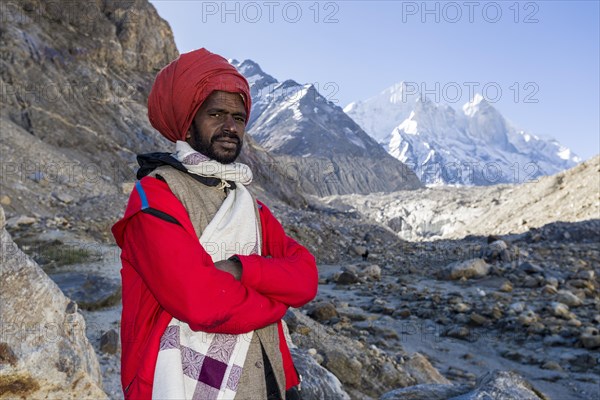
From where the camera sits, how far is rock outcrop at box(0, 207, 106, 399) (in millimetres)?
2363

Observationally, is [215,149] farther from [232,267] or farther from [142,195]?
[232,267]

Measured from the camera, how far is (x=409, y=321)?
8117mm

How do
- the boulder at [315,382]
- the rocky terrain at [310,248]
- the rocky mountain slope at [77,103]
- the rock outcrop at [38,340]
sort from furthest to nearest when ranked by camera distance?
the rocky mountain slope at [77,103], the boulder at [315,382], the rocky terrain at [310,248], the rock outcrop at [38,340]

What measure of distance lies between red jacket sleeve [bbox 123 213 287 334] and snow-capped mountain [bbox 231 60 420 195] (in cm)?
6315

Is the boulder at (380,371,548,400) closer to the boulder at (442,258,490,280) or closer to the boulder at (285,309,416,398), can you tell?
the boulder at (285,309,416,398)

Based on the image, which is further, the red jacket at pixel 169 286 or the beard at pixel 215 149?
the beard at pixel 215 149

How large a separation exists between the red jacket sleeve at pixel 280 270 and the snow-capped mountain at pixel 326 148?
62694mm

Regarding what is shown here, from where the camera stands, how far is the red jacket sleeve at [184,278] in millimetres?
1462

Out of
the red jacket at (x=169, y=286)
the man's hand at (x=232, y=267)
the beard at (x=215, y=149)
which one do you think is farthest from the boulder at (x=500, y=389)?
the beard at (x=215, y=149)

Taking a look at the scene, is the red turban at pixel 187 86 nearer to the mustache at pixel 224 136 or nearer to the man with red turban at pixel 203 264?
the man with red turban at pixel 203 264

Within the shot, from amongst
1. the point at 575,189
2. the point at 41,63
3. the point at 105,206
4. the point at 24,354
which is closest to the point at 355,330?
the point at 24,354

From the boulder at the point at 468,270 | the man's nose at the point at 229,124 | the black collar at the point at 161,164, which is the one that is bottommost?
the boulder at the point at 468,270

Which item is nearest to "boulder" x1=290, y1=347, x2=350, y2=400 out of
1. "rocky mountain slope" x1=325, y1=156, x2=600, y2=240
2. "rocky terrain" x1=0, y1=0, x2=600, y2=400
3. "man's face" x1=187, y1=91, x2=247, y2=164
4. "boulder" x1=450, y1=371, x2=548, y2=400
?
"rocky terrain" x1=0, y1=0, x2=600, y2=400

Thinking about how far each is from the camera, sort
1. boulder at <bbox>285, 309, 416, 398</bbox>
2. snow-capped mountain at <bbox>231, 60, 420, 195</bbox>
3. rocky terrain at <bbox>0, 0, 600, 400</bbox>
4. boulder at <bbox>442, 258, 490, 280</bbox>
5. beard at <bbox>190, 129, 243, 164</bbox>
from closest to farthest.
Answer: beard at <bbox>190, 129, 243, 164</bbox>
rocky terrain at <bbox>0, 0, 600, 400</bbox>
boulder at <bbox>285, 309, 416, 398</bbox>
boulder at <bbox>442, 258, 490, 280</bbox>
snow-capped mountain at <bbox>231, 60, 420, 195</bbox>
